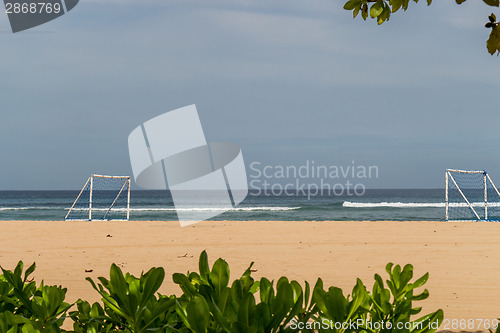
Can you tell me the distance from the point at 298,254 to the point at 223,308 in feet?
29.3

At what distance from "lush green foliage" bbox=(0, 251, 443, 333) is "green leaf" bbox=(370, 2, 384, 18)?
1662 mm

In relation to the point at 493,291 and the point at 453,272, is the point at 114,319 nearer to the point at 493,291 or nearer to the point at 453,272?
the point at 493,291

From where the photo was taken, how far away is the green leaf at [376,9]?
3062 millimetres

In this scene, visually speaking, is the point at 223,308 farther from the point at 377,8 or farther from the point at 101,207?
the point at 101,207

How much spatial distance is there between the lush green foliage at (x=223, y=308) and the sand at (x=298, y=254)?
3660mm

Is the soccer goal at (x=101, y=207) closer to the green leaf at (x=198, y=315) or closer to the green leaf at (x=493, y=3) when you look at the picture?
the green leaf at (x=493, y=3)

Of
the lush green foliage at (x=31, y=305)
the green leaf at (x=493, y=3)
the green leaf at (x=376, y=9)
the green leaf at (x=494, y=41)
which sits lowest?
the lush green foliage at (x=31, y=305)

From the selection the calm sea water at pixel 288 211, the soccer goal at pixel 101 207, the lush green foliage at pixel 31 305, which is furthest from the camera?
the calm sea water at pixel 288 211

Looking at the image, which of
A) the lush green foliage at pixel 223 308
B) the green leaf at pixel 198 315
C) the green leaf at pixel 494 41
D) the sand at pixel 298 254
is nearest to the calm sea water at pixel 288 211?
the sand at pixel 298 254

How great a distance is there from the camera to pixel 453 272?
8.09m

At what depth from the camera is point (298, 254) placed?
1032 cm

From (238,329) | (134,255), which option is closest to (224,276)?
(238,329)

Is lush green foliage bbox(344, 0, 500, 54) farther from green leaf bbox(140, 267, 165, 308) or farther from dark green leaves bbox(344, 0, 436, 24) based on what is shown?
green leaf bbox(140, 267, 165, 308)

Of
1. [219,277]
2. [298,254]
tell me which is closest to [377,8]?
[219,277]
